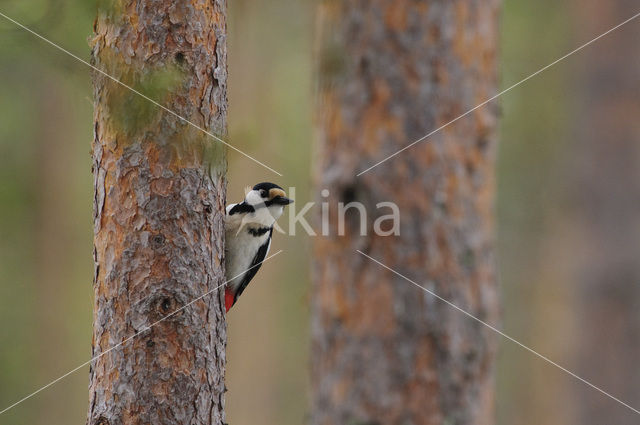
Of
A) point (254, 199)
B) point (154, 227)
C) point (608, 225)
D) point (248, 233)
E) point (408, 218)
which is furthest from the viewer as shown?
point (608, 225)

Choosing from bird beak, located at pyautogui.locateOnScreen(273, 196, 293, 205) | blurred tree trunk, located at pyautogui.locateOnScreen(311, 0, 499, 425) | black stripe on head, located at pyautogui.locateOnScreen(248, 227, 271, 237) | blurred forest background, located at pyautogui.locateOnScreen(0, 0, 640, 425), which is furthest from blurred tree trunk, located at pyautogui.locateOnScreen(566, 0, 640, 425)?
black stripe on head, located at pyautogui.locateOnScreen(248, 227, 271, 237)

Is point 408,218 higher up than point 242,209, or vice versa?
point 242,209

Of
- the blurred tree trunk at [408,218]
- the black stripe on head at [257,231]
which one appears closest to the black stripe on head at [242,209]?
the black stripe on head at [257,231]

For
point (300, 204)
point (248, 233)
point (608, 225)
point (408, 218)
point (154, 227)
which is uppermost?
point (300, 204)

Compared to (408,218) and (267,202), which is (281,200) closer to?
(267,202)

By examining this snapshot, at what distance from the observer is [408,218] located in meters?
4.16

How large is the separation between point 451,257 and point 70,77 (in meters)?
2.09

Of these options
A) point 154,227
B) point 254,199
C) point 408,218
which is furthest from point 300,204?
point 154,227

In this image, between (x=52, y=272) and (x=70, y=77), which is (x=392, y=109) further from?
(x=52, y=272)

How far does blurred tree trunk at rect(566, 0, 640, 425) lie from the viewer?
6559 mm

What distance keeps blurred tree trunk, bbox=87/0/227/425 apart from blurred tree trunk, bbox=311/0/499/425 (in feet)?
2.37

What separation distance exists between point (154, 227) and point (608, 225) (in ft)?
14.6

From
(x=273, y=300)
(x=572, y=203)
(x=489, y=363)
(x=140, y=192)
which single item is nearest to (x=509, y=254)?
(x=273, y=300)

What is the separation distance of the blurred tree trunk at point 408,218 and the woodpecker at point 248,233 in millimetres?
844
